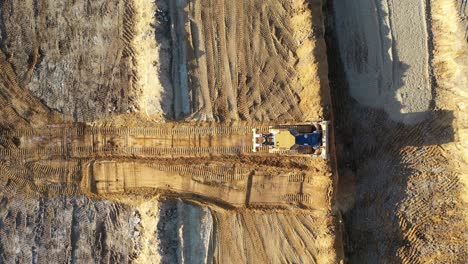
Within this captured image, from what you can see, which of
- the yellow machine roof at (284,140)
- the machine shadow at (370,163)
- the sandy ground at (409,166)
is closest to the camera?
the yellow machine roof at (284,140)

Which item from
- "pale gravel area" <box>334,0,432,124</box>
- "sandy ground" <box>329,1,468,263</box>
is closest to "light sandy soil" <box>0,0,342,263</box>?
"sandy ground" <box>329,1,468,263</box>

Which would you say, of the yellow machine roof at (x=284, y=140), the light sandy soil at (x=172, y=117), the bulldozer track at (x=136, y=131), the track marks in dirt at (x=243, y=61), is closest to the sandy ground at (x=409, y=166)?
the light sandy soil at (x=172, y=117)

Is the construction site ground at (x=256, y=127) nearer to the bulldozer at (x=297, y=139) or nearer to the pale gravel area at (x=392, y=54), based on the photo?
the pale gravel area at (x=392, y=54)

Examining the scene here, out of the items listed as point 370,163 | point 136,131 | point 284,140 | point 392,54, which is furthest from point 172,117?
point 392,54

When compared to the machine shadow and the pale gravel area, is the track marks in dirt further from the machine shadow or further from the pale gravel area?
the pale gravel area

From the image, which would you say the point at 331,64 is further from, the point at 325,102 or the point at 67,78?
the point at 67,78
